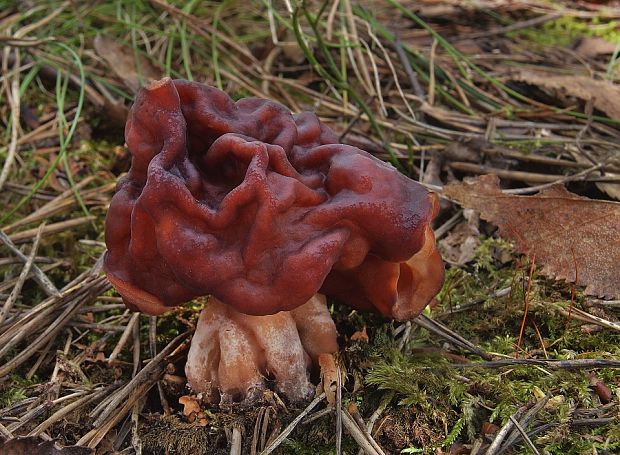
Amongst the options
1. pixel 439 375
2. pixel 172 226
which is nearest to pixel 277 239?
pixel 172 226

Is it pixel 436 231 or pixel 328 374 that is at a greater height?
pixel 328 374

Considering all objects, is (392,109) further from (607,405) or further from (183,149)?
(607,405)

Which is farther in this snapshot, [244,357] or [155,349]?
[155,349]

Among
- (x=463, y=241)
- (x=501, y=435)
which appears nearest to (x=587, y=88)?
(x=463, y=241)

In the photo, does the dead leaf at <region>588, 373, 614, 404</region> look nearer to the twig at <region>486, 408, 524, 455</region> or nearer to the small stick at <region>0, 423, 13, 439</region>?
the twig at <region>486, 408, 524, 455</region>

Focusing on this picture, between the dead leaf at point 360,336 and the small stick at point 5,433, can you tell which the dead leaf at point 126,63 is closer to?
the dead leaf at point 360,336

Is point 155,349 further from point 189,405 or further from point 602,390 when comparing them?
point 602,390

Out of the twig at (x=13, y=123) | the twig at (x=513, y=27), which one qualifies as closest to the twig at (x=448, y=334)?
the twig at (x=13, y=123)
